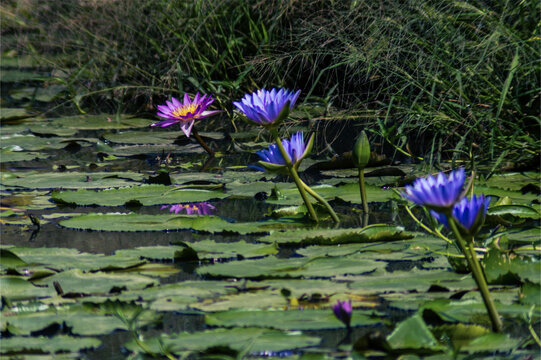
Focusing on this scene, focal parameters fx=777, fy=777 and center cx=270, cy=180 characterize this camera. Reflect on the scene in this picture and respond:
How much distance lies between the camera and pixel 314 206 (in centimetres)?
210

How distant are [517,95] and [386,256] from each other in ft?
3.13

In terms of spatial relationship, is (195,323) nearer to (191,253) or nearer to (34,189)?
(191,253)

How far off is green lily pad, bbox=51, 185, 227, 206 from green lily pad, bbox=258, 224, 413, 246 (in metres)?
0.50

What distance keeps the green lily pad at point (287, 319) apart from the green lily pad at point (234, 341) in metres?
0.03

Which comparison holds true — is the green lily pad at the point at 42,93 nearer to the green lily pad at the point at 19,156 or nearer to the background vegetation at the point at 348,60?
the background vegetation at the point at 348,60

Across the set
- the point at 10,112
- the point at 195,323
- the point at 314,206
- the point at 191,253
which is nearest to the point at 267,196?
the point at 314,206

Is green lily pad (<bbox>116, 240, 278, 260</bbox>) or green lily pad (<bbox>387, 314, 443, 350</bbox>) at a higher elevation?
green lily pad (<bbox>116, 240, 278, 260</bbox>)

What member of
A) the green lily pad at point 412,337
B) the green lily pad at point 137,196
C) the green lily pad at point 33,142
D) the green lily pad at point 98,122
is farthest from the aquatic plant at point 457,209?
the green lily pad at point 98,122

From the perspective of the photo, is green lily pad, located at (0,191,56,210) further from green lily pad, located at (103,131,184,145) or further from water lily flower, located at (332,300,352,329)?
water lily flower, located at (332,300,352,329)

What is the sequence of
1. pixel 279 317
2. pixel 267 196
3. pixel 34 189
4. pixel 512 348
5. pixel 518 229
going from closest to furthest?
pixel 512 348 → pixel 279 317 → pixel 518 229 → pixel 267 196 → pixel 34 189

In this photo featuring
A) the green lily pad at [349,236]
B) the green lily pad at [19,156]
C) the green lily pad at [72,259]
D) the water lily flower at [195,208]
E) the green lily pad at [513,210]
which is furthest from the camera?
the green lily pad at [19,156]

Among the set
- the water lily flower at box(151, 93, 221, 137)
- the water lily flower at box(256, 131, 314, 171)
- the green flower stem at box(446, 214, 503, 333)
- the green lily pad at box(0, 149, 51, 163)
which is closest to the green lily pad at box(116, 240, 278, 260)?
the water lily flower at box(256, 131, 314, 171)

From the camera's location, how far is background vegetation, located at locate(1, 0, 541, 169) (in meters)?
2.50

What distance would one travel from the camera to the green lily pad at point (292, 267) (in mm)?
1576
